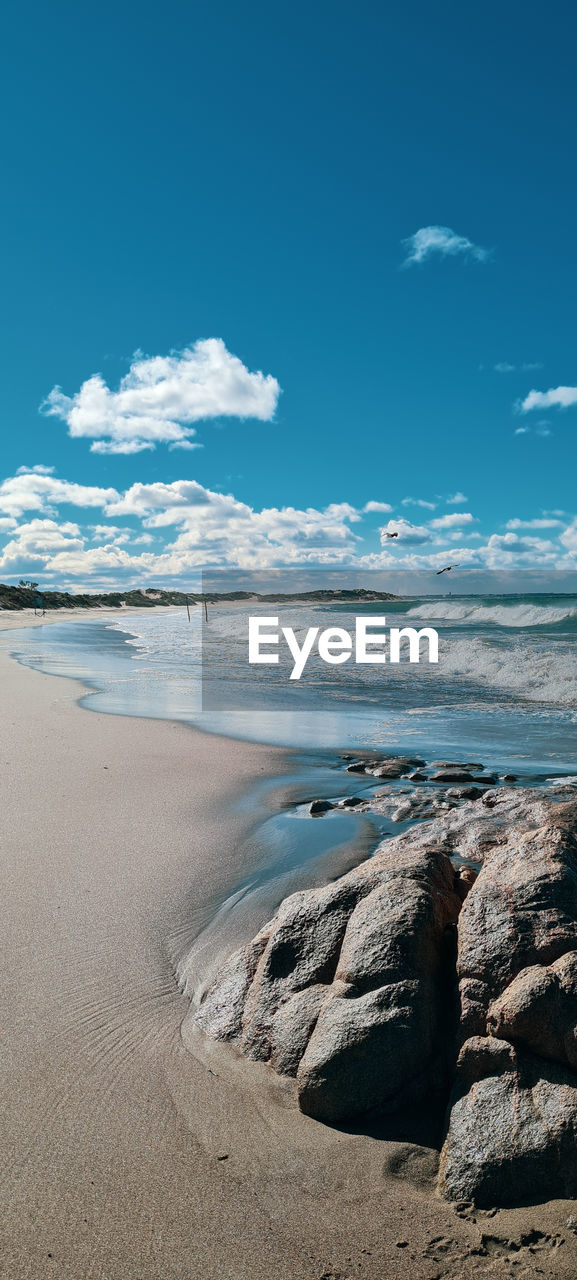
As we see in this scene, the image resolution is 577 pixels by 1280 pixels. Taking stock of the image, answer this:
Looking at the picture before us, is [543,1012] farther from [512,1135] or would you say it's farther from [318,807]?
[318,807]

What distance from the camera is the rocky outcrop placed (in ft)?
7.94

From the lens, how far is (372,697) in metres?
14.8

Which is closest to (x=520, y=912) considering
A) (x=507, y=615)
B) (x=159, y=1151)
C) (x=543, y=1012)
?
(x=543, y=1012)

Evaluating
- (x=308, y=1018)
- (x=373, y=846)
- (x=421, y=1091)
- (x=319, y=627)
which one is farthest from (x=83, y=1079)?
(x=319, y=627)

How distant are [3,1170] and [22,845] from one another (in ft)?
10.3

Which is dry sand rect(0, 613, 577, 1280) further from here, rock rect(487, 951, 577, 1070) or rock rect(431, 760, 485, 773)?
rock rect(431, 760, 485, 773)

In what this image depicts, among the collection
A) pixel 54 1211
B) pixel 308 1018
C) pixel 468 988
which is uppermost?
pixel 468 988

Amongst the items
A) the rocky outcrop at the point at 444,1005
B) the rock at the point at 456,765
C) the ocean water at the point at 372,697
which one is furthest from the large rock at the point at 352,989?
the ocean water at the point at 372,697

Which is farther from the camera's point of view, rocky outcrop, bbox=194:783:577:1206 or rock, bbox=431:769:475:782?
rock, bbox=431:769:475:782

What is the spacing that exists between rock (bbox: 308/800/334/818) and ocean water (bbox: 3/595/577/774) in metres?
2.51

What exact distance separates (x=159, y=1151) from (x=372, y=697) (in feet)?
40.9

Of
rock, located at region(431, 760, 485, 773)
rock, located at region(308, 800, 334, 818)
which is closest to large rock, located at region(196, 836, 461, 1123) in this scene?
rock, located at region(308, 800, 334, 818)

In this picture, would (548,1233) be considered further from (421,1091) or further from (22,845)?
(22,845)

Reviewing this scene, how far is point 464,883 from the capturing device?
3.60 meters
